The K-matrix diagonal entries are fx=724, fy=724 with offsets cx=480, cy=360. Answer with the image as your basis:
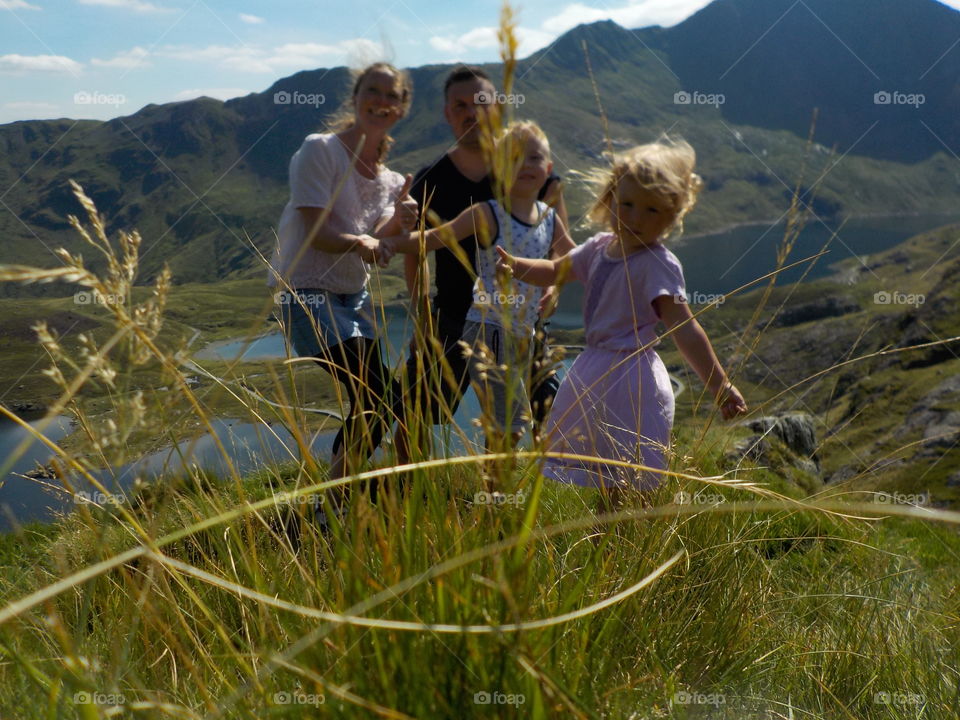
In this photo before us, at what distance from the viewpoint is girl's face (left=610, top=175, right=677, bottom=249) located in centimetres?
390

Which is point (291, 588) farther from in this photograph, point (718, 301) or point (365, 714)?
point (718, 301)

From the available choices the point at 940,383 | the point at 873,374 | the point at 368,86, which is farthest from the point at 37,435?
the point at 873,374

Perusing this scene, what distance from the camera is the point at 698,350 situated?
3.63 metres

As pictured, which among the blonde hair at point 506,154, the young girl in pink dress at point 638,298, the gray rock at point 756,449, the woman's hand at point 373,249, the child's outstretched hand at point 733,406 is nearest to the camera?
the blonde hair at point 506,154

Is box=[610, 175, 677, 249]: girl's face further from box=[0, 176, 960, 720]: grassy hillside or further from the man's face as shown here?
the man's face

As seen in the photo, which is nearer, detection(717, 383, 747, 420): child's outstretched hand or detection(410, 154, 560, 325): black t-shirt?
detection(717, 383, 747, 420): child's outstretched hand

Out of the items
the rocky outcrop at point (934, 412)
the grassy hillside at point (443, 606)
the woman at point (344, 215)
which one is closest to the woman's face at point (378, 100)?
the woman at point (344, 215)

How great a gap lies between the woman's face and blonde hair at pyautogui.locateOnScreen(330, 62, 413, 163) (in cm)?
5

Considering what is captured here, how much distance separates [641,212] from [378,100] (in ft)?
7.00

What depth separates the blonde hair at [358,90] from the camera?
5129mm

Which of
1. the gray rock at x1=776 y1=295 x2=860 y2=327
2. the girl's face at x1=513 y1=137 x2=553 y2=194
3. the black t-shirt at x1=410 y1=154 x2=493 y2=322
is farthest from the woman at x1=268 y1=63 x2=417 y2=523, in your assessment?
the gray rock at x1=776 y1=295 x2=860 y2=327

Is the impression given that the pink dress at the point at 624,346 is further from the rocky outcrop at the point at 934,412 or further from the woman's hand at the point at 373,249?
the rocky outcrop at the point at 934,412

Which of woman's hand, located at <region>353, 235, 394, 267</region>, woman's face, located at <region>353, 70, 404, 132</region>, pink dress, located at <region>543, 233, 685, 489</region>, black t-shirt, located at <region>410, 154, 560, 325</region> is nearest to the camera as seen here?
pink dress, located at <region>543, 233, 685, 489</region>

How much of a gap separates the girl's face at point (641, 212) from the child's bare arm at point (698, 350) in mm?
378
